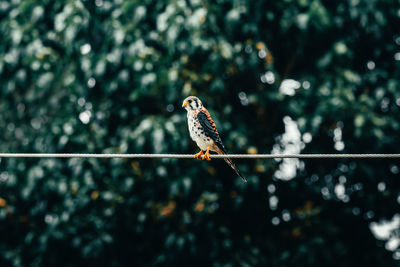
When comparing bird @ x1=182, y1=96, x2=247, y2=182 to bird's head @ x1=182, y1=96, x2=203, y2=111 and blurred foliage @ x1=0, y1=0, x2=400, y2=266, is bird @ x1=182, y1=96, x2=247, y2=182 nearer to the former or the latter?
bird's head @ x1=182, y1=96, x2=203, y2=111

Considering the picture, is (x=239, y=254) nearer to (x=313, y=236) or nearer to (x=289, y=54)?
(x=313, y=236)

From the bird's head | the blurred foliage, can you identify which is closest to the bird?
the bird's head

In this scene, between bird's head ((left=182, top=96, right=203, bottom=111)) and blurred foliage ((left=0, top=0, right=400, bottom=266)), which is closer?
bird's head ((left=182, top=96, right=203, bottom=111))

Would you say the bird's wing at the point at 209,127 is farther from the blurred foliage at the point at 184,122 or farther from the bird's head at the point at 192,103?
the blurred foliage at the point at 184,122

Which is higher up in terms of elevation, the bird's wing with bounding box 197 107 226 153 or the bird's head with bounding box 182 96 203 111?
the bird's head with bounding box 182 96 203 111

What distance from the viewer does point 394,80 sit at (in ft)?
17.5

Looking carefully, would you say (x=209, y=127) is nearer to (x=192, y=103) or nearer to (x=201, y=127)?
(x=201, y=127)

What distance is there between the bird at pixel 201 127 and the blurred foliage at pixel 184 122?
0.21 meters

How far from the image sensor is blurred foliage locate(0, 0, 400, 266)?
17.0 feet

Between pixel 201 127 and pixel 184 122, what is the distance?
433 mm

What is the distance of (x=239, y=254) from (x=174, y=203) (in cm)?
73

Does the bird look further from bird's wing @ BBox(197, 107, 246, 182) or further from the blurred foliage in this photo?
the blurred foliage

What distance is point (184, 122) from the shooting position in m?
5.22

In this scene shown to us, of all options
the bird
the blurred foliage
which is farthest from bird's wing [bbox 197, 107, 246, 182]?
the blurred foliage
